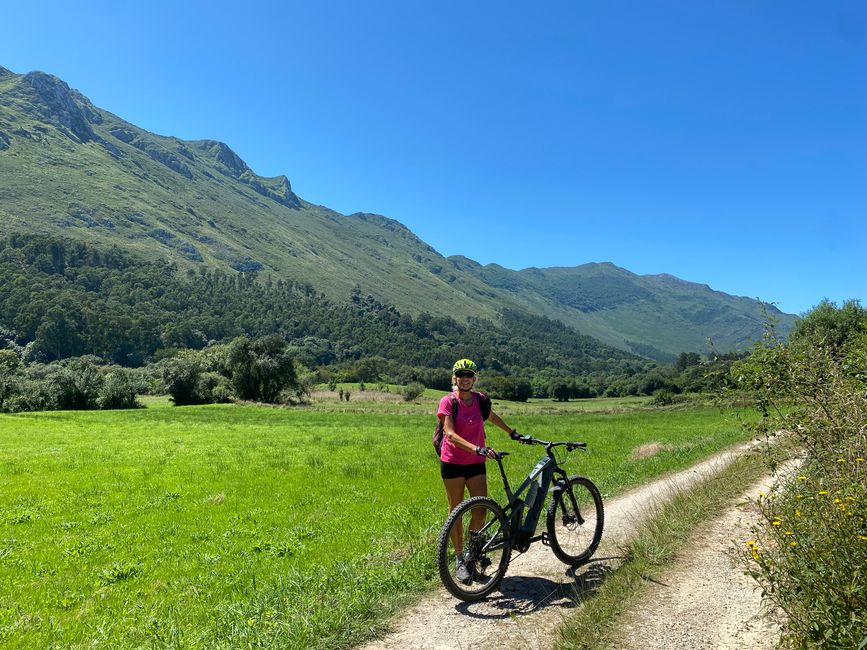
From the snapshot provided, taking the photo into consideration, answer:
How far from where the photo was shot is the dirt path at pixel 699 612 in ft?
17.5

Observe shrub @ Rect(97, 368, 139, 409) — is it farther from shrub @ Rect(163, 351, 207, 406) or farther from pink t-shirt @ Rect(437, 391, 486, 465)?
pink t-shirt @ Rect(437, 391, 486, 465)

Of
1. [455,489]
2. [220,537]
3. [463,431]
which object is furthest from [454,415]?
[220,537]

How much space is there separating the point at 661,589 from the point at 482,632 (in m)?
2.65

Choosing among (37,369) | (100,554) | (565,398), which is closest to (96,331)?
(37,369)

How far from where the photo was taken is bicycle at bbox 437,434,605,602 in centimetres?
663

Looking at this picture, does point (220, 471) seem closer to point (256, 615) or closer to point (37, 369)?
point (256, 615)

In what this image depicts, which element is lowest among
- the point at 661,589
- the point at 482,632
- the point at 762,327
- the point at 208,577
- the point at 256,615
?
the point at 208,577

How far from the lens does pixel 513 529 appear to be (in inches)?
280

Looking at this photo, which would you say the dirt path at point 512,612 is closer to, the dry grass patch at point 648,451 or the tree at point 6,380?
the dry grass patch at point 648,451

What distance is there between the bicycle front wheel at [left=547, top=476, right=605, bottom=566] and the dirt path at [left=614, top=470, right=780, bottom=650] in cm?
139

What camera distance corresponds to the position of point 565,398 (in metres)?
153

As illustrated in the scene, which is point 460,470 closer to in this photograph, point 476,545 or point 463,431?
point 463,431

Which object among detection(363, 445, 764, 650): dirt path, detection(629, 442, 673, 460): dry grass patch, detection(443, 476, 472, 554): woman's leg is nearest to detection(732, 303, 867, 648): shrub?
detection(363, 445, 764, 650): dirt path

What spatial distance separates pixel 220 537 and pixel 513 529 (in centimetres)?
782
